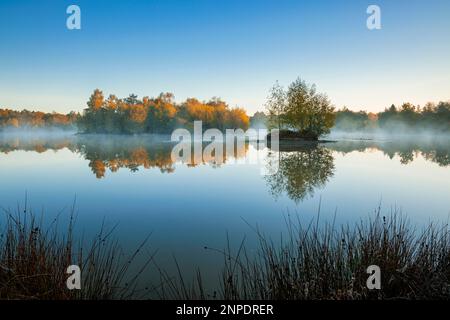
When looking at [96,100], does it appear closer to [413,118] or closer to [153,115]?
[153,115]

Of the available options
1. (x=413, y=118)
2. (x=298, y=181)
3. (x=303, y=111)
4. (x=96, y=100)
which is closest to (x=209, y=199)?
(x=298, y=181)

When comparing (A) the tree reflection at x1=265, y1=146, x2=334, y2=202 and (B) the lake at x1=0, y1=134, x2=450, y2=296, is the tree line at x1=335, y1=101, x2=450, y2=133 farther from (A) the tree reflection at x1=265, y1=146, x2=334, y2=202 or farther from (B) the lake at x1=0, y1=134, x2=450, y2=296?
(A) the tree reflection at x1=265, y1=146, x2=334, y2=202

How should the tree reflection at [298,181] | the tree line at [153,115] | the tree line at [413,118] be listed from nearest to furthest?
the tree reflection at [298,181] → the tree line at [153,115] → the tree line at [413,118]

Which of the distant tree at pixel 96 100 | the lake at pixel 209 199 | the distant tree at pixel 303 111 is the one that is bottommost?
→ the lake at pixel 209 199

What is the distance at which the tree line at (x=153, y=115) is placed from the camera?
68312 mm

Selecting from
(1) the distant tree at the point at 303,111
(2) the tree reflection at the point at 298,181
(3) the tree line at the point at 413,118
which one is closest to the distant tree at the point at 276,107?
(1) the distant tree at the point at 303,111

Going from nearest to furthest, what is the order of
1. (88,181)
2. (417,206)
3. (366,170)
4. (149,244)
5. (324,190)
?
(149,244)
(417,206)
(324,190)
(88,181)
(366,170)

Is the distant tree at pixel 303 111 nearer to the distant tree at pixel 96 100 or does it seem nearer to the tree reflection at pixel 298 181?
the tree reflection at pixel 298 181

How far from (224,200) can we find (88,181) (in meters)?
6.82

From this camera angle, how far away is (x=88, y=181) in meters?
13.1

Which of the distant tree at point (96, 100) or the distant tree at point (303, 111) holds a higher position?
the distant tree at point (96, 100)

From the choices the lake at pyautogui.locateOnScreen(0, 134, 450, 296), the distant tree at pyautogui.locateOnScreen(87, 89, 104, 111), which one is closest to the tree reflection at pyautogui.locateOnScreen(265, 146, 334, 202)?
the lake at pyautogui.locateOnScreen(0, 134, 450, 296)

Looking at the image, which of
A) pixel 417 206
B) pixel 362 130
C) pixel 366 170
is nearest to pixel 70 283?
pixel 417 206
